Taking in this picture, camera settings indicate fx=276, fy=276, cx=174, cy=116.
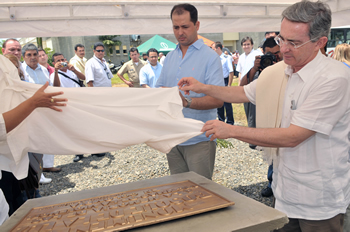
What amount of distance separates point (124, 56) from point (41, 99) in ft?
130

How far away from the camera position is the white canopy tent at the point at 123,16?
3.60 m

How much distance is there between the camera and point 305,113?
1.59m

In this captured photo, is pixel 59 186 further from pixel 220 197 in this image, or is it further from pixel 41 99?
pixel 220 197

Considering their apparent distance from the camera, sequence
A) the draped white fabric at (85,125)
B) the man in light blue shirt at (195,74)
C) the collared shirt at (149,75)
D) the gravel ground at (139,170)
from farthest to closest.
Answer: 1. the collared shirt at (149,75)
2. the gravel ground at (139,170)
3. the man in light blue shirt at (195,74)
4. the draped white fabric at (85,125)

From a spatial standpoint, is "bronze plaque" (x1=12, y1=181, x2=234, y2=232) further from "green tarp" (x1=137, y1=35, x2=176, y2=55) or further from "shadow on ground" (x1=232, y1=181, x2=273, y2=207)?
"green tarp" (x1=137, y1=35, x2=176, y2=55)

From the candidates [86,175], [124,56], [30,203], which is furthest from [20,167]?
[124,56]

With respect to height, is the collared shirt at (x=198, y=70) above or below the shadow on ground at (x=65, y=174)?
above

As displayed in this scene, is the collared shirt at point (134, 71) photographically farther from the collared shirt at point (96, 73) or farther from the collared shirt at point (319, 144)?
the collared shirt at point (319, 144)

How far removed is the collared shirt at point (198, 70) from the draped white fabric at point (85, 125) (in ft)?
1.32

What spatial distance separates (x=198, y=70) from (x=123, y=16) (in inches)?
82.1

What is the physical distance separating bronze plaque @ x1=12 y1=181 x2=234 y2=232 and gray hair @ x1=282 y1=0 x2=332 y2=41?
3.64 ft

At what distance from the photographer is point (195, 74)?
2.42 m

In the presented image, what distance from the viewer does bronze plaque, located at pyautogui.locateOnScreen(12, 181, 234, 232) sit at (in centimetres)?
149

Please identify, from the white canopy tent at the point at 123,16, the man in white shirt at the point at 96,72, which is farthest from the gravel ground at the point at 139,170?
the white canopy tent at the point at 123,16
